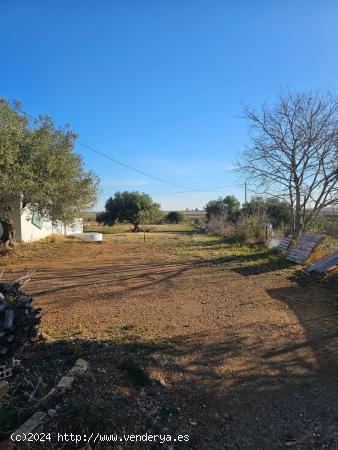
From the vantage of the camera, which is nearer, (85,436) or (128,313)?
(85,436)

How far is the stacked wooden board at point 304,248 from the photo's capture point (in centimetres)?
1160

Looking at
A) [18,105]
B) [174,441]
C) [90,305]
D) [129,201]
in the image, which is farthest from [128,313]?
[129,201]

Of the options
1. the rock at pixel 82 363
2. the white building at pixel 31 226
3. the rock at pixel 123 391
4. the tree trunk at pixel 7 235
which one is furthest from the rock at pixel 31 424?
the tree trunk at pixel 7 235

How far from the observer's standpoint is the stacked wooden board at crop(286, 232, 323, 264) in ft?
38.1

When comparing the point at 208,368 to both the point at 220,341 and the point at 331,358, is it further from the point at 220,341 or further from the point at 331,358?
the point at 331,358

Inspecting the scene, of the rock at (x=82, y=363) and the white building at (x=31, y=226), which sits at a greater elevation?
the white building at (x=31, y=226)

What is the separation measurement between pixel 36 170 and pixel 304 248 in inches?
371

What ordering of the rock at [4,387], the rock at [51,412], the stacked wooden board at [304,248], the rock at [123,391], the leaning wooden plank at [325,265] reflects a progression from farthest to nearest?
1. the stacked wooden board at [304,248]
2. the leaning wooden plank at [325,265]
3. the rock at [123,391]
4. the rock at [4,387]
5. the rock at [51,412]

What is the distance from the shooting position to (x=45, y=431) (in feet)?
9.32

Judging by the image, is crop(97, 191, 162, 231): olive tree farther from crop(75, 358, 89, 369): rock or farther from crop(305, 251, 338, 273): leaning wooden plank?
crop(75, 358, 89, 369): rock

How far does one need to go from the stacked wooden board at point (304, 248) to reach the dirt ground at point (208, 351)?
82.0 inches

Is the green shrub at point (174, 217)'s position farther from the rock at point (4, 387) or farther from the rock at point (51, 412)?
the rock at point (51, 412)

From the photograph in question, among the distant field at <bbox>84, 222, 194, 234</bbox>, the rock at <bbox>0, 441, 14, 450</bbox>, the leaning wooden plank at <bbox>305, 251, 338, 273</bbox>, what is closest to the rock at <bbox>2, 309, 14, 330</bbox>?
the rock at <bbox>0, 441, 14, 450</bbox>

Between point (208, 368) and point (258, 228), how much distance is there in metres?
15.6
